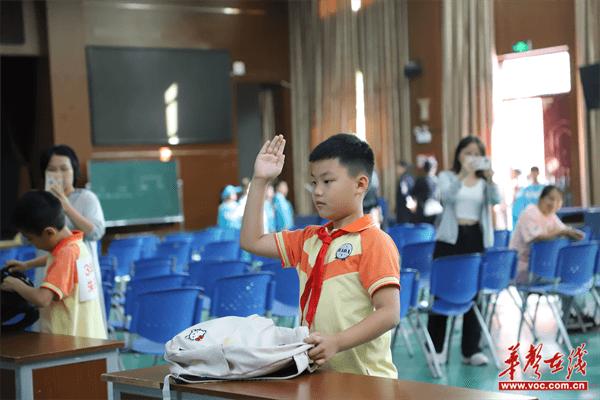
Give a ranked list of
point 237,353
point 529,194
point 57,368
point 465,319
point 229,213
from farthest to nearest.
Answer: point 229,213, point 529,194, point 465,319, point 57,368, point 237,353

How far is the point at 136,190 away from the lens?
17203 millimetres

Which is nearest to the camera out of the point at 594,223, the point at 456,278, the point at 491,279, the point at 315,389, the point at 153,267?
the point at 315,389

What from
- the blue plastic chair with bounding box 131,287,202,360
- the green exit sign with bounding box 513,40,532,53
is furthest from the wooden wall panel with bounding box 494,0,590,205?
the blue plastic chair with bounding box 131,287,202,360

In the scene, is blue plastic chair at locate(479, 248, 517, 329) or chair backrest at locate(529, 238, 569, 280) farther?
chair backrest at locate(529, 238, 569, 280)

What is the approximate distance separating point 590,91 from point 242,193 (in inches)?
355

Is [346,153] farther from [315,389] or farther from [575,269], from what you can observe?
[575,269]

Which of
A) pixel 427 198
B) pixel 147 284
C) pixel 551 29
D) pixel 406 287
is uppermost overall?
pixel 551 29

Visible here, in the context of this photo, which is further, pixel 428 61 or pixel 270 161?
pixel 428 61

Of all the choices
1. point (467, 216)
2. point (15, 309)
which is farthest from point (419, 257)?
point (15, 309)

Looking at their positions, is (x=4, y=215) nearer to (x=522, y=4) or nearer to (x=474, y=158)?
(x=522, y=4)

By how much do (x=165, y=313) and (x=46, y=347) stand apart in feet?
6.15

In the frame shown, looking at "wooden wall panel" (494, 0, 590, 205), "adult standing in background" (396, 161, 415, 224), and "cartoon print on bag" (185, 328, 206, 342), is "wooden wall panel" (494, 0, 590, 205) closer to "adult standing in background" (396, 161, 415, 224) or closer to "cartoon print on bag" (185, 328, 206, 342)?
"adult standing in background" (396, 161, 415, 224)

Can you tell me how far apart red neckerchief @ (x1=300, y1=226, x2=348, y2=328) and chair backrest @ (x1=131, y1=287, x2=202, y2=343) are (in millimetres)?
2722

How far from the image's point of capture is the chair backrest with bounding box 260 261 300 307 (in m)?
6.88
